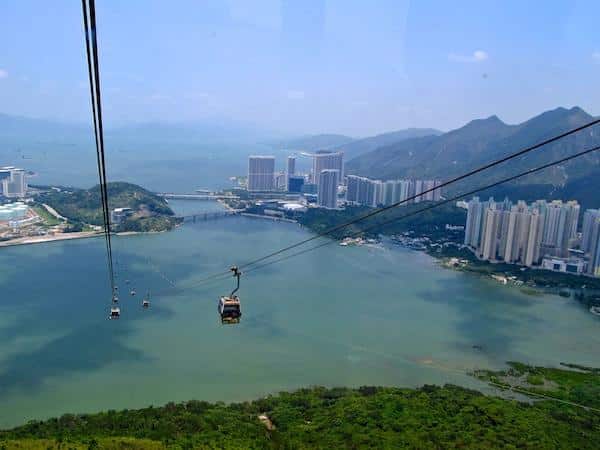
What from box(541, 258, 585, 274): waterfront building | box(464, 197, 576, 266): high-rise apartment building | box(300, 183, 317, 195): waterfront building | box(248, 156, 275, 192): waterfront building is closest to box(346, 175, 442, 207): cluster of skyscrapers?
box(300, 183, 317, 195): waterfront building

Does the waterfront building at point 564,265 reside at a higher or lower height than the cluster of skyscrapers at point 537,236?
lower

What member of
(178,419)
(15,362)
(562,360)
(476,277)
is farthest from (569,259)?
(15,362)

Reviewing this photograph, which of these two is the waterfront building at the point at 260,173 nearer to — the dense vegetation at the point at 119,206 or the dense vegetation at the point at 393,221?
the dense vegetation at the point at 393,221

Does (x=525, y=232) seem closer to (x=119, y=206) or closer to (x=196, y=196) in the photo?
(x=119, y=206)

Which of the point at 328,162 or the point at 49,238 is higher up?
the point at 328,162

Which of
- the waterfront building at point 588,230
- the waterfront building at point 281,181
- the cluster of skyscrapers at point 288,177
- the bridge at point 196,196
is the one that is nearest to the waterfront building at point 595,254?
the waterfront building at point 588,230

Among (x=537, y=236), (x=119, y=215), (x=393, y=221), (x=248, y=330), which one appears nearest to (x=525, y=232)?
(x=537, y=236)
